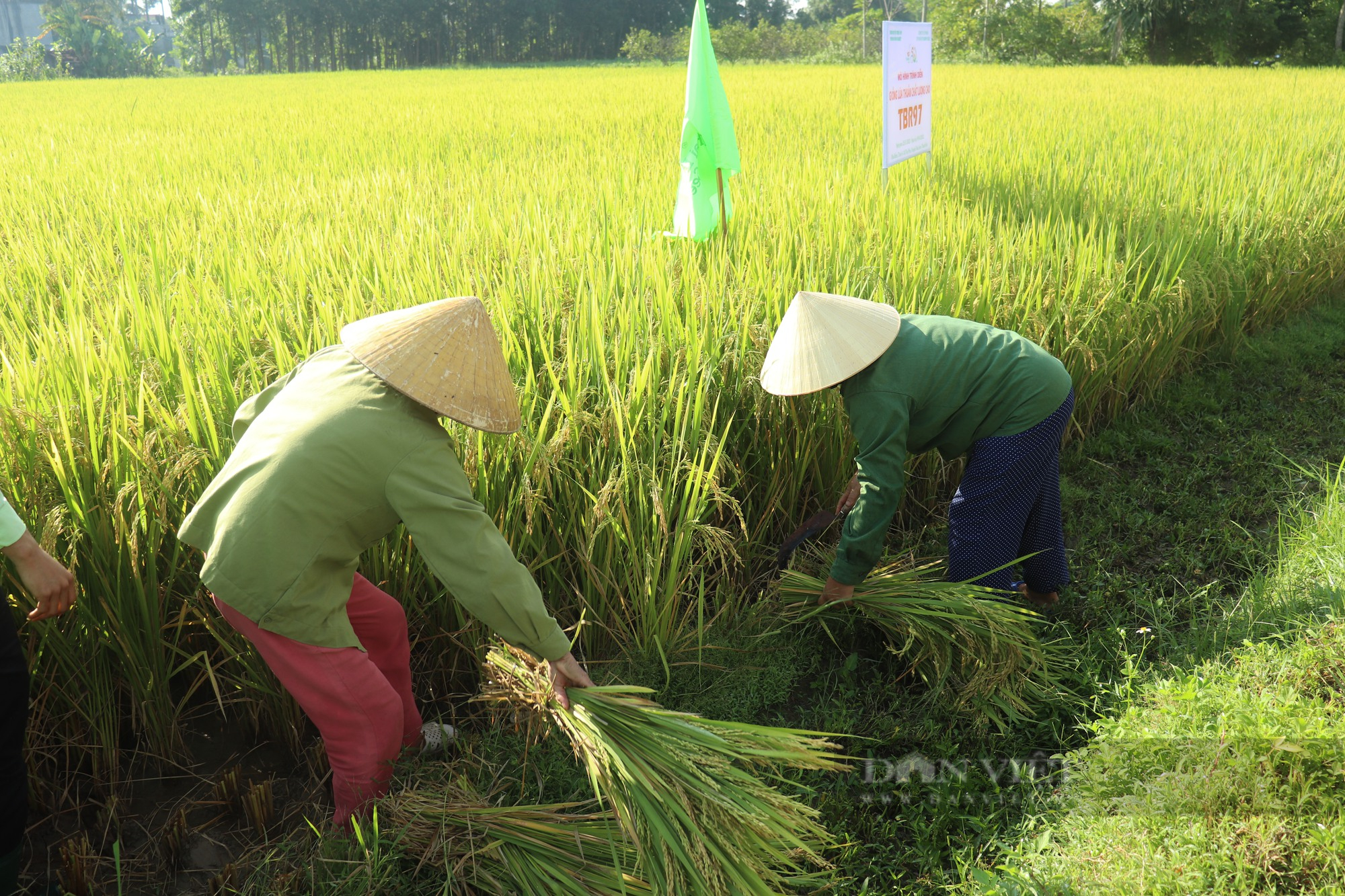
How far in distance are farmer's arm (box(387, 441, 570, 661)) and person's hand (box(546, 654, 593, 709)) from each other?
0.50 feet

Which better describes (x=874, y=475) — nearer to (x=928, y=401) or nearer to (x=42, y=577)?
(x=928, y=401)

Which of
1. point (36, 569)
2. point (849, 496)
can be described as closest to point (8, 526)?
point (36, 569)

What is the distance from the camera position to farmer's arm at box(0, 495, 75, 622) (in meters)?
1.30

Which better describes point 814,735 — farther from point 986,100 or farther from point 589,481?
point 986,100

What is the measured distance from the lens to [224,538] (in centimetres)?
135

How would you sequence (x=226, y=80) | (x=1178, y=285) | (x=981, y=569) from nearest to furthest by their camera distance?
1. (x=981, y=569)
2. (x=1178, y=285)
3. (x=226, y=80)

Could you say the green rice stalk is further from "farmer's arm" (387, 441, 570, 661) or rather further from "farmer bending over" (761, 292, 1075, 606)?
"farmer bending over" (761, 292, 1075, 606)

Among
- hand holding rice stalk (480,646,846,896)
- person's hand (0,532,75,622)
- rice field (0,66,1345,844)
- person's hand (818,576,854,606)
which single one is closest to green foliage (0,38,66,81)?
rice field (0,66,1345,844)

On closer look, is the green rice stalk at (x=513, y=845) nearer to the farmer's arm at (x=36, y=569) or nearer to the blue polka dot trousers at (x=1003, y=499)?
the farmer's arm at (x=36, y=569)

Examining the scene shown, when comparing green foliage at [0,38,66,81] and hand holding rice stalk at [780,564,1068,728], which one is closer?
hand holding rice stalk at [780,564,1068,728]

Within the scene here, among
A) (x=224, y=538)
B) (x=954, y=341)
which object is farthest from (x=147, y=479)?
(x=954, y=341)

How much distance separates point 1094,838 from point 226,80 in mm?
29300

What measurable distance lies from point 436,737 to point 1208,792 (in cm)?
151

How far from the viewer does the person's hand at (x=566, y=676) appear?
143 cm
